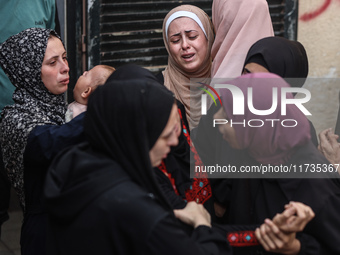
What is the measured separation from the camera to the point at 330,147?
2.65m

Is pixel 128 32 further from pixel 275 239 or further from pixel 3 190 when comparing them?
pixel 275 239

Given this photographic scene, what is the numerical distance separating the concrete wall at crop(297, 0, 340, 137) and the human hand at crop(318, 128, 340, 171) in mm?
1491

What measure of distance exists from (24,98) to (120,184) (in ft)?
4.01

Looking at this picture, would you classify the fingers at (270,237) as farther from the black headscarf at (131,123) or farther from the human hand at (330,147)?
the human hand at (330,147)

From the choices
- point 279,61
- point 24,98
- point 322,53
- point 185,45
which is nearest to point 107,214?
point 24,98

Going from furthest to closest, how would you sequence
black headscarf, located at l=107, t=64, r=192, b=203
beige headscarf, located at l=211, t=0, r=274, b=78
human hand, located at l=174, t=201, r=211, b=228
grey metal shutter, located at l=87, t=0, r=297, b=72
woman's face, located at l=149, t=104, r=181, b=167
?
1. grey metal shutter, located at l=87, t=0, r=297, b=72
2. beige headscarf, located at l=211, t=0, r=274, b=78
3. black headscarf, located at l=107, t=64, r=192, b=203
4. human hand, located at l=174, t=201, r=211, b=228
5. woman's face, located at l=149, t=104, r=181, b=167

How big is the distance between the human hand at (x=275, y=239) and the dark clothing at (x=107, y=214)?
9.9 inches

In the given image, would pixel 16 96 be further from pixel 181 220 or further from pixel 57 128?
pixel 181 220

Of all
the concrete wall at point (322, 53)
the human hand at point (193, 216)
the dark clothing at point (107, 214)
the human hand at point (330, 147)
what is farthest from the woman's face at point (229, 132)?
the concrete wall at point (322, 53)

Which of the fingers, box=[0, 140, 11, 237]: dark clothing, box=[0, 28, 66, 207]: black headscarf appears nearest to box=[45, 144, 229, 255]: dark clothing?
the fingers

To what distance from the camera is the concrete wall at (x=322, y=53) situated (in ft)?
13.4

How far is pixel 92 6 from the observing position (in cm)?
376

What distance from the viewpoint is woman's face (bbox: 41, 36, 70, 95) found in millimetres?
2748

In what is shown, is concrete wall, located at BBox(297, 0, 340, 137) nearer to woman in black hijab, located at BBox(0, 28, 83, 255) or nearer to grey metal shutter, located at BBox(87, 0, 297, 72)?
grey metal shutter, located at BBox(87, 0, 297, 72)
